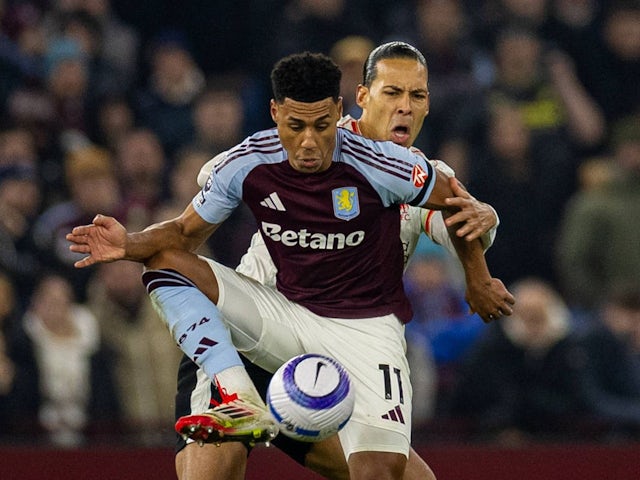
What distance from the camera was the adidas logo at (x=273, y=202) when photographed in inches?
214

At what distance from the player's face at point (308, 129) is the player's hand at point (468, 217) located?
0.49 metres

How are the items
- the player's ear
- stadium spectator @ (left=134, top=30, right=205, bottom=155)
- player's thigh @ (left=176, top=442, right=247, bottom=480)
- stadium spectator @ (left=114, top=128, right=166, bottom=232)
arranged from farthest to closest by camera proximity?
stadium spectator @ (left=134, top=30, right=205, bottom=155) → stadium spectator @ (left=114, top=128, right=166, bottom=232) → the player's ear → player's thigh @ (left=176, top=442, right=247, bottom=480)

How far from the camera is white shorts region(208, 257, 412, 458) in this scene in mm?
5426

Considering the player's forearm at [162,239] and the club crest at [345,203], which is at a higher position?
the club crest at [345,203]

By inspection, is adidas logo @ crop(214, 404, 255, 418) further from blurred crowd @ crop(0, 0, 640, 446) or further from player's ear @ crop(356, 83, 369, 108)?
blurred crowd @ crop(0, 0, 640, 446)

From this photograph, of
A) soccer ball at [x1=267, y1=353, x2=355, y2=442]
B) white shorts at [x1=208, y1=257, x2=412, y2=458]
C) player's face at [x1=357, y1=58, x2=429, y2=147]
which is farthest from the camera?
player's face at [x1=357, y1=58, x2=429, y2=147]

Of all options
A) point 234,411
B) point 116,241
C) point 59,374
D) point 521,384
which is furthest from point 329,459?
point 59,374

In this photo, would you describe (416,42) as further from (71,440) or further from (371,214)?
(371,214)

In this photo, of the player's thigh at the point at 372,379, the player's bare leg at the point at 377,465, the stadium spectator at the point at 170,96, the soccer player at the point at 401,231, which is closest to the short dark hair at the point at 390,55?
the soccer player at the point at 401,231

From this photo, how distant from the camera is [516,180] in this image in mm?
9453

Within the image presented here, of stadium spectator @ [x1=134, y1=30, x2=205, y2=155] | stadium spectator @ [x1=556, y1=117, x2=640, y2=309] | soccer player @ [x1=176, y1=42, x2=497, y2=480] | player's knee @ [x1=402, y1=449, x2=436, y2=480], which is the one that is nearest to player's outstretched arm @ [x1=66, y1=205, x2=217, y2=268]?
soccer player @ [x1=176, y1=42, x2=497, y2=480]

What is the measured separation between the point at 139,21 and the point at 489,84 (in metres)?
2.54

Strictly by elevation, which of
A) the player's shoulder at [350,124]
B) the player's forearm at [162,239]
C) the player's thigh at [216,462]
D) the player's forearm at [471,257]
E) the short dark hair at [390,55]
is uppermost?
the short dark hair at [390,55]

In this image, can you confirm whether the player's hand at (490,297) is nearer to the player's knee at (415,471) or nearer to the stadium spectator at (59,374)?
the player's knee at (415,471)
